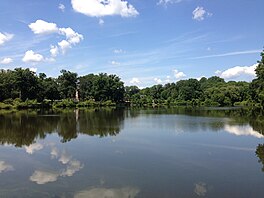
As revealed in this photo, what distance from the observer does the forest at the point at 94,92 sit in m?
61.5

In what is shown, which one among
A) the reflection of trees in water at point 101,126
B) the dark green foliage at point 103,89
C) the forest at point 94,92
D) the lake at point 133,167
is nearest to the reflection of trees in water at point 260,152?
the lake at point 133,167

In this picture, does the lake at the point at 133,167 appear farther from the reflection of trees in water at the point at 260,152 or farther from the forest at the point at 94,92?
the forest at the point at 94,92

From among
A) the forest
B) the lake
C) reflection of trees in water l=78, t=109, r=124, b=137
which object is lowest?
the lake

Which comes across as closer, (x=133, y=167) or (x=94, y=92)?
(x=133, y=167)

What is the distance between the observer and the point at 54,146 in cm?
1535

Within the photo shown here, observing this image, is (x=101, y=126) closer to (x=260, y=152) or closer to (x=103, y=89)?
(x=260, y=152)

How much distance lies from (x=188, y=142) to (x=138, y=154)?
4.25 meters

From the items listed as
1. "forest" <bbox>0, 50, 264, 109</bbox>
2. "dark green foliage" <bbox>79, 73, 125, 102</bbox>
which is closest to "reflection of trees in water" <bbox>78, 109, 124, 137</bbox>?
"forest" <bbox>0, 50, 264, 109</bbox>

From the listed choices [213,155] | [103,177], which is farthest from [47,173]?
[213,155]

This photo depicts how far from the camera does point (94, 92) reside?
3413 inches

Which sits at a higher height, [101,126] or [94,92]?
[94,92]

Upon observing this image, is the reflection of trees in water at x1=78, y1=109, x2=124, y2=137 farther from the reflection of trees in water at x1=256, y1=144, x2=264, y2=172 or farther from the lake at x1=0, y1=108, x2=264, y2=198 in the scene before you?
the reflection of trees in water at x1=256, y1=144, x2=264, y2=172

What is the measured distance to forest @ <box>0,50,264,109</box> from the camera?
6147 centimetres

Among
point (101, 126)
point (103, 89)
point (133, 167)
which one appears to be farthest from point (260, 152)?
point (103, 89)
